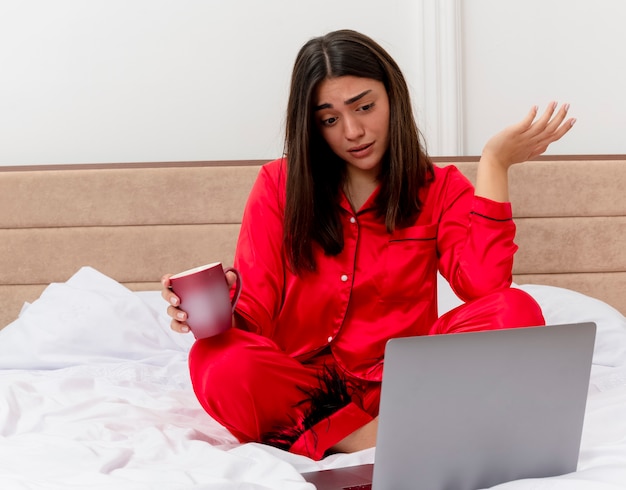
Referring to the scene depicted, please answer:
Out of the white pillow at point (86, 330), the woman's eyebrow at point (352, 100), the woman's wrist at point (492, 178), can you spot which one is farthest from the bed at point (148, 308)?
the woman's eyebrow at point (352, 100)

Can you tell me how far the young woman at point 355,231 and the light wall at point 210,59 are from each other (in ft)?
2.97

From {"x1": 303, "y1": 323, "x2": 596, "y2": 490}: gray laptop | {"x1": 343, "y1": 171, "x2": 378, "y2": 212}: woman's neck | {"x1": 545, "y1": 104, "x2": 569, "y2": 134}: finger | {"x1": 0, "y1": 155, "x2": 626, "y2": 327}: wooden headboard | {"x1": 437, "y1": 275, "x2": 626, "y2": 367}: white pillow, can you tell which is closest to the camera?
{"x1": 303, "y1": 323, "x2": 596, "y2": 490}: gray laptop

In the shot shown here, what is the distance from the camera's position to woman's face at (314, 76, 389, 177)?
5.03ft

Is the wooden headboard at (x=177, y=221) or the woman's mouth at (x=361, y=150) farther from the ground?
the woman's mouth at (x=361, y=150)

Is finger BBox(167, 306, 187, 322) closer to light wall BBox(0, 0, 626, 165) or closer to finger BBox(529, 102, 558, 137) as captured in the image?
finger BBox(529, 102, 558, 137)

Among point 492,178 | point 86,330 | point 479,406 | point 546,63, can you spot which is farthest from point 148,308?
point 546,63

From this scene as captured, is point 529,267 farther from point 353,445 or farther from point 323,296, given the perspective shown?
point 353,445

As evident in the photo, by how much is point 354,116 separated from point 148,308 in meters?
0.89

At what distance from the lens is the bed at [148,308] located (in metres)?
1.17

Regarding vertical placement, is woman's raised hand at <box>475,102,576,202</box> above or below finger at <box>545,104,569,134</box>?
below

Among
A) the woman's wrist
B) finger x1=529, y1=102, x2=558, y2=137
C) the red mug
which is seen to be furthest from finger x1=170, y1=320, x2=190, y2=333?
finger x1=529, y1=102, x2=558, y2=137

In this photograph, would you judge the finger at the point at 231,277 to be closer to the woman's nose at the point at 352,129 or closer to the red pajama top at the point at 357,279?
the red pajama top at the point at 357,279

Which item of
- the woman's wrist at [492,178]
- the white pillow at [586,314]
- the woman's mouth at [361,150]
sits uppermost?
the woman's mouth at [361,150]

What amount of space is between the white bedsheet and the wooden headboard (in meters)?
0.23
